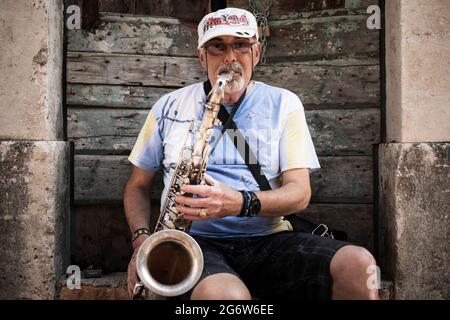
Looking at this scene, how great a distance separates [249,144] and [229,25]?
2.16 feet

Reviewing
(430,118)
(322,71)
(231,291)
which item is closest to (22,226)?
(231,291)

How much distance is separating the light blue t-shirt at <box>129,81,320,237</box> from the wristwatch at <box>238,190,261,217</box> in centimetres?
22

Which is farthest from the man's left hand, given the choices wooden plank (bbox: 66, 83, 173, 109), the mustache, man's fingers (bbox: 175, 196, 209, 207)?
wooden plank (bbox: 66, 83, 173, 109)

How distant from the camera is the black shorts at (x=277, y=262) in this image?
8.14 feet

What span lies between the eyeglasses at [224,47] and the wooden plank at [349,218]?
1.34 metres

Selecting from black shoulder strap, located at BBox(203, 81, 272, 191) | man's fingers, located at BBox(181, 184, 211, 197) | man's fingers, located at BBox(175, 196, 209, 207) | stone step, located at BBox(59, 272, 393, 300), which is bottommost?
stone step, located at BBox(59, 272, 393, 300)

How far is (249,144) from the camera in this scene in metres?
2.92

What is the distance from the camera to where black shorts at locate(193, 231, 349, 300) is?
2480mm

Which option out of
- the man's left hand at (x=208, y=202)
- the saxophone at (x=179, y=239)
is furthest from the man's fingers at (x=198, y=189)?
the saxophone at (x=179, y=239)

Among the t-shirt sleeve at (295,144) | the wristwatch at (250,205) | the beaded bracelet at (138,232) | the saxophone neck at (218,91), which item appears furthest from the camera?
the beaded bracelet at (138,232)

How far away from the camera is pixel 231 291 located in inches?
88.7

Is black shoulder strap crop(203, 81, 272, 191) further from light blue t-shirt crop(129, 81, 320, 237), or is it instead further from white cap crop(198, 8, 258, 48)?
white cap crop(198, 8, 258, 48)

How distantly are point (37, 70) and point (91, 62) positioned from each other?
58 cm

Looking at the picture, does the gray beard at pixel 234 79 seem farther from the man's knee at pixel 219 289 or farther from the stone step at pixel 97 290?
the stone step at pixel 97 290
